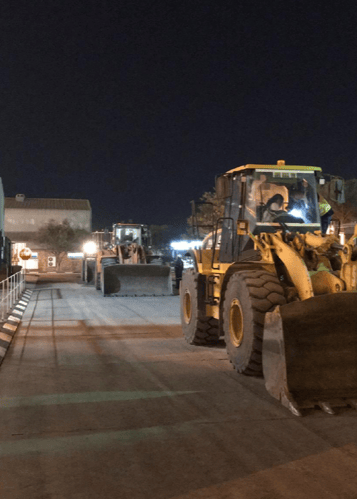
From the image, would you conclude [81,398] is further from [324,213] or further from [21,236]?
[21,236]

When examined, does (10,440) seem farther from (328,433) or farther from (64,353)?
(64,353)

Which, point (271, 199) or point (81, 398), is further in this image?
point (271, 199)

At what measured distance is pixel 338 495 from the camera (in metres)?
4.04

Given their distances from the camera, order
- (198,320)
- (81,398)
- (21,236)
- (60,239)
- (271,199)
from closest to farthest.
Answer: (81,398) < (271,199) < (198,320) < (60,239) < (21,236)

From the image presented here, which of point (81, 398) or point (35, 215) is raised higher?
point (35, 215)

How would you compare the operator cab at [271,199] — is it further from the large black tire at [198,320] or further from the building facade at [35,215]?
the building facade at [35,215]

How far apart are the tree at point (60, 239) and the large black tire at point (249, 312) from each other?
63141 millimetres

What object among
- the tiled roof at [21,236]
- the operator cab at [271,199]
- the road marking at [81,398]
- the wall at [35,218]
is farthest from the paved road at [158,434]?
the wall at [35,218]

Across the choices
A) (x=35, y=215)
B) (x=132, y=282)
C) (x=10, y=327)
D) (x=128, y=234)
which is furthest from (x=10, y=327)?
(x=35, y=215)

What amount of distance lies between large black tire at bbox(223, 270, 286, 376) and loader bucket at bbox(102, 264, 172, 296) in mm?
15408

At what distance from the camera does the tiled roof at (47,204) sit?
82.8 metres

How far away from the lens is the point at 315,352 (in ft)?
20.7

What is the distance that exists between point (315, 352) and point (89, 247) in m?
28.9

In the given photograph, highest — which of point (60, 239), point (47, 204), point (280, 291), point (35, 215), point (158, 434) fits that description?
point (47, 204)
